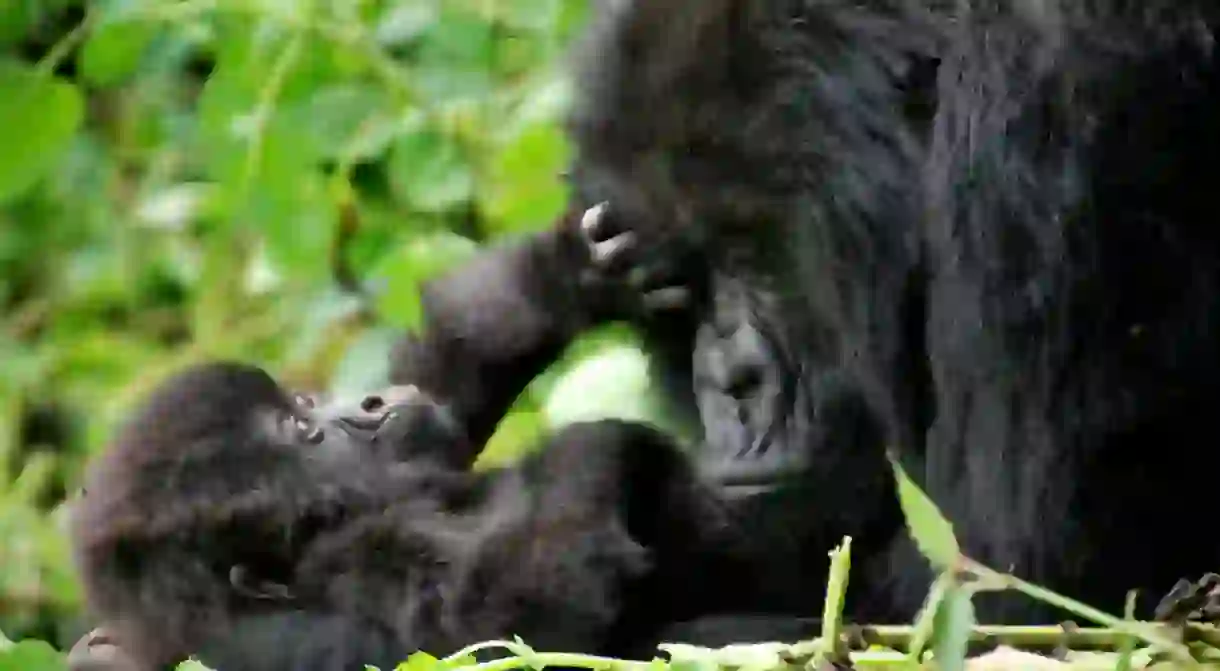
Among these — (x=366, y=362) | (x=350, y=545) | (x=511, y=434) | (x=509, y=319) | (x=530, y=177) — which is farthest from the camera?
(x=366, y=362)

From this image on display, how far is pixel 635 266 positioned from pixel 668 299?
0.08ft

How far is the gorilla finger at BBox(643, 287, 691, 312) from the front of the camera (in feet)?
2.95

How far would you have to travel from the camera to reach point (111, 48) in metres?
1.23

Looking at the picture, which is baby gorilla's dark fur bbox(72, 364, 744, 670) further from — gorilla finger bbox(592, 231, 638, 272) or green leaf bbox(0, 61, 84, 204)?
green leaf bbox(0, 61, 84, 204)

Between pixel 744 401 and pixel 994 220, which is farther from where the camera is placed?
pixel 744 401

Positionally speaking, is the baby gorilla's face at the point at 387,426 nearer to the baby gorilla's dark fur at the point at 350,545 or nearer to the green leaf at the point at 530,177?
the baby gorilla's dark fur at the point at 350,545

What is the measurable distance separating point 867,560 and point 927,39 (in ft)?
0.87

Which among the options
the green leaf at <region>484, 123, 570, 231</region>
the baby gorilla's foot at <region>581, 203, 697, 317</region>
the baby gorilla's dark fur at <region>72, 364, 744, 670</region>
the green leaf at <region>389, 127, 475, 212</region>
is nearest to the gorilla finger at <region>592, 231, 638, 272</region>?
the baby gorilla's foot at <region>581, 203, 697, 317</region>

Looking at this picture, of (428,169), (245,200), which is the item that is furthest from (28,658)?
(428,169)

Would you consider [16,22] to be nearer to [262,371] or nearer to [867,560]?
[262,371]

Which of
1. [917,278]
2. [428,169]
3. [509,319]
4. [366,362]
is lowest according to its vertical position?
[366,362]

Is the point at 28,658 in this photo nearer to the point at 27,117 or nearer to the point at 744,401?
the point at 744,401

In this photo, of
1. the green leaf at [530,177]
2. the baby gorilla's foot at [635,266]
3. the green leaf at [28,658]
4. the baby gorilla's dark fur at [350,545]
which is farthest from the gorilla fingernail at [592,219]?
the green leaf at [28,658]

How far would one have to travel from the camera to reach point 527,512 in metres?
0.83
